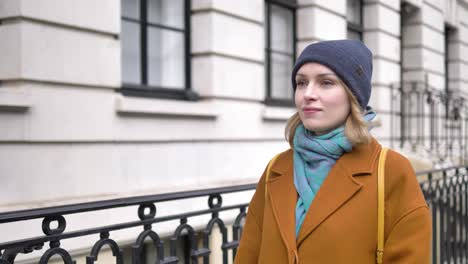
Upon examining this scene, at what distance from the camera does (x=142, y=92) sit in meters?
6.42

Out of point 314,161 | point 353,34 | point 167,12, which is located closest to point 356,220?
point 314,161

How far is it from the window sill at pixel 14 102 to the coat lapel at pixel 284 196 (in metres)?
3.18

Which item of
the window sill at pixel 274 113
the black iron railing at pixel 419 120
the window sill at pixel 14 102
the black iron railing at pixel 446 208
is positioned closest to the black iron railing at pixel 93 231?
the window sill at pixel 14 102

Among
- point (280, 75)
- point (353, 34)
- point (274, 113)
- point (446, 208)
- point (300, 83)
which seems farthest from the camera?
point (353, 34)

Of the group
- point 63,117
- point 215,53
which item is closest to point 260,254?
point 63,117

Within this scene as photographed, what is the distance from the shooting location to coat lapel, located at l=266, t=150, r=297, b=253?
82.2 inches

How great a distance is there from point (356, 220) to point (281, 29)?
24.6 ft

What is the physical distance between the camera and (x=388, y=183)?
2.03 m

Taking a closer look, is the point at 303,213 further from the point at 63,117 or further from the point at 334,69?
the point at 63,117

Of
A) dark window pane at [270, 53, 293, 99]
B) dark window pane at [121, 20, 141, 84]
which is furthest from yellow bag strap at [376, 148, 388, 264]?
dark window pane at [270, 53, 293, 99]

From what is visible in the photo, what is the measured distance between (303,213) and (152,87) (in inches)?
183

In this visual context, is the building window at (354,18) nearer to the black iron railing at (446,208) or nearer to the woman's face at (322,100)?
the black iron railing at (446,208)

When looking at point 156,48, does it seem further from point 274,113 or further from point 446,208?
point 446,208

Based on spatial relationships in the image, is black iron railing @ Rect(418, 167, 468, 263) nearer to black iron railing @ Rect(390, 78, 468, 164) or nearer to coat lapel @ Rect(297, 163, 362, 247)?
coat lapel @ Rect(297, 163, 362, 247)
